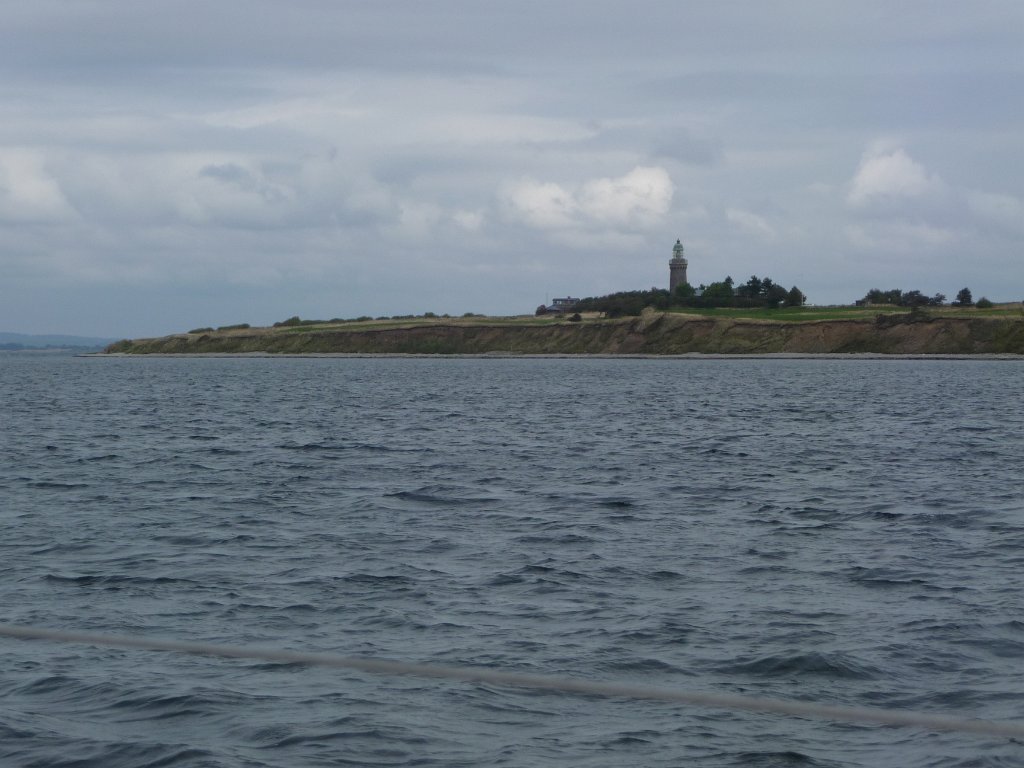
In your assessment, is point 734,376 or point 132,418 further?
point 734,376

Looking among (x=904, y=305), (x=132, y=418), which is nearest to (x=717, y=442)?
(x=132, y=418)

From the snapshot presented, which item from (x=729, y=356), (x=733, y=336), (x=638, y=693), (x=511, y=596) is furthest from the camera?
(x=733, y=336)

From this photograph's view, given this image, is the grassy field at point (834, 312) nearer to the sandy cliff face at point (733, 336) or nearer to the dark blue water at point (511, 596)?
the sandy cliff face at point (733, 336)

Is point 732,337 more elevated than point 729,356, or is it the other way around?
point 732,337

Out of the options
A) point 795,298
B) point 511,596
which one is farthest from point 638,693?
A: point 795,298

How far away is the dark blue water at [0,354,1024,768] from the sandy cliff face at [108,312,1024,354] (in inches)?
4676

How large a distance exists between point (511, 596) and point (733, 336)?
154170mm

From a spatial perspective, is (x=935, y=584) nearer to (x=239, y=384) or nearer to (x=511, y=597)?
(x=511, y=597)

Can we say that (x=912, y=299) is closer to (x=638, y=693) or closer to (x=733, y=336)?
(x=733, y=336)

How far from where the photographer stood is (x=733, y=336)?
166750mm

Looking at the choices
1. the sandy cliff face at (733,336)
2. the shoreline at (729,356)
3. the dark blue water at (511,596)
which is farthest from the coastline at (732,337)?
the dark blue water at (511,596)

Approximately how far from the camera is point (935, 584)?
1659 cm

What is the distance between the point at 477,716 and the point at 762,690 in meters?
3.02

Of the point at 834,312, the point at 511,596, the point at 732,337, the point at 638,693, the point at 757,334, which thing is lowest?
the point at 511,596
